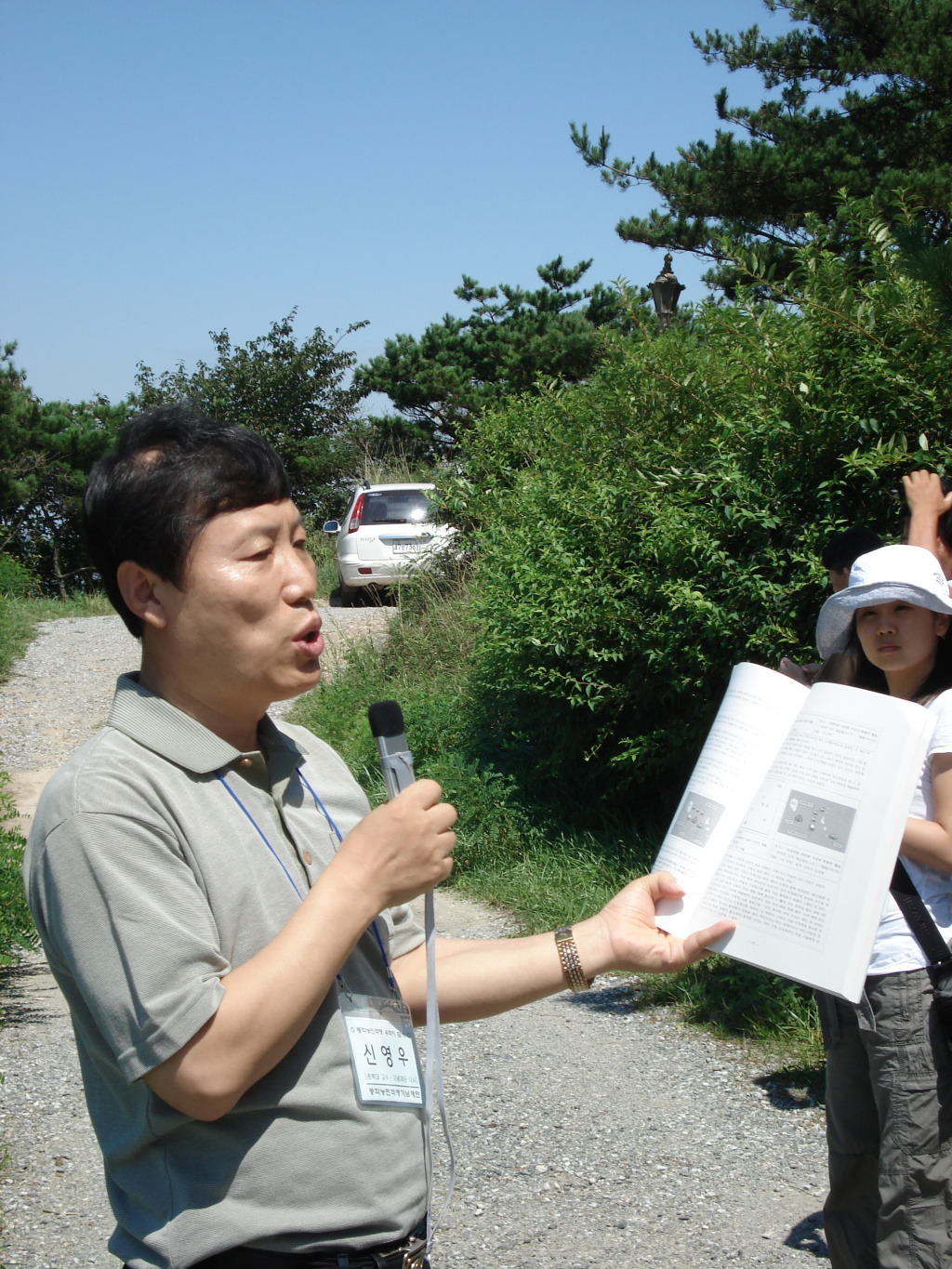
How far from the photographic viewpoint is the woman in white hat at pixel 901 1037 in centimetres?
264

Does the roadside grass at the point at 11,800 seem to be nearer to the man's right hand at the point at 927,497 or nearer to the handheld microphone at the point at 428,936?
the handheld microphone at the point at 428,936

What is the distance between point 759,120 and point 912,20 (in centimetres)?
217

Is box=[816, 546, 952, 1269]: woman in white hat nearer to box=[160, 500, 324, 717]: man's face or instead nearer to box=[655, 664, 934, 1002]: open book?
box=[655, 664, 934, 1002]: open book

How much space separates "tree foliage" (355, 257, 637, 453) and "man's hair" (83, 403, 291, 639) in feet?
88.7

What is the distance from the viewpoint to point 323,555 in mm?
19531

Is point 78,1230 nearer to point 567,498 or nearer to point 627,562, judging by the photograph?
point 627,562

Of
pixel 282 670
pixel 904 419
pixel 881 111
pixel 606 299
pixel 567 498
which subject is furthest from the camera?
pixel 606 299

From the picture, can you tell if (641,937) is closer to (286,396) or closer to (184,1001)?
(184,1001)

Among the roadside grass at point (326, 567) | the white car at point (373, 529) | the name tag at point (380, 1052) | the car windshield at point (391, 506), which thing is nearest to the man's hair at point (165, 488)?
the name tag at point (380, 1052)

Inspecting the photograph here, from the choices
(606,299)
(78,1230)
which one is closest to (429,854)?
(78,1230)

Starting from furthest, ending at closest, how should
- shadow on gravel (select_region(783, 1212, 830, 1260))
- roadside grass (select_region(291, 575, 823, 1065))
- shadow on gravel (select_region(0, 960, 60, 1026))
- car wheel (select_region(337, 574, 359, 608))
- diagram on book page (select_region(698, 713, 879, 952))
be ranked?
1. car wheel (select_region(337, 574, 359, 608))
2. shadow on gravel (select_region(0, 960, 60, 1026))
3. roadside grass (select_region(291, 575, 823, 1065))
4. shadow on gravel (select_region(783, 1212, 830, 1260))
5. diagram on book page (select_region(698, 713, 879, 952))

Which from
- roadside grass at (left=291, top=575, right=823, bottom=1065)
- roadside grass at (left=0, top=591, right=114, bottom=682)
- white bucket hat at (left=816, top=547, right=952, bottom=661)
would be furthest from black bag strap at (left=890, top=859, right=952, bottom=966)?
roadside grass at (left=0, top=591, right=114, bottom=682)

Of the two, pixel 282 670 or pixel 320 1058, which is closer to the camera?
pixel 320 1058

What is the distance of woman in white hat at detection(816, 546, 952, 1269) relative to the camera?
2.64 metres
